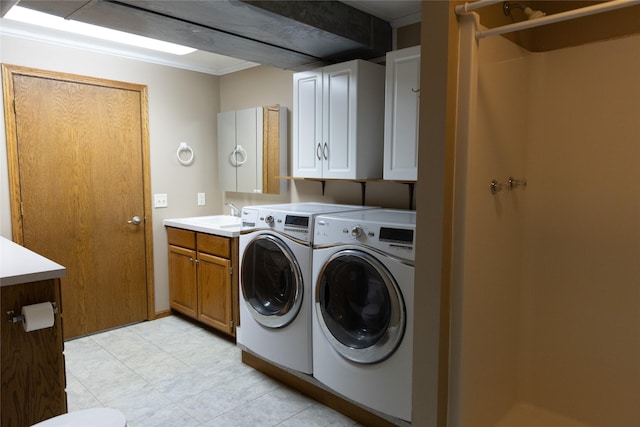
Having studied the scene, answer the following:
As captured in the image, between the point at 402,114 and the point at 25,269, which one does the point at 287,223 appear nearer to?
the point at 402,114

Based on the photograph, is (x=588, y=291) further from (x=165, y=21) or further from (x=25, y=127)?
(x=25, y=127)

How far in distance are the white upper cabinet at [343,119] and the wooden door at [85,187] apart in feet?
5.25

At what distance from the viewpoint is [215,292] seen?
3.36 meters

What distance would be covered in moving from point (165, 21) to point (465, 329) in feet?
6.57

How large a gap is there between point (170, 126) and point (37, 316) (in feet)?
8.37

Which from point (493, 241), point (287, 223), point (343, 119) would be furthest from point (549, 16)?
point (287, 223)

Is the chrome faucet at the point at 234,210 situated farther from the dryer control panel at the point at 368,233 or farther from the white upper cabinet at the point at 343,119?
the dryer control panel at the point at 368,233

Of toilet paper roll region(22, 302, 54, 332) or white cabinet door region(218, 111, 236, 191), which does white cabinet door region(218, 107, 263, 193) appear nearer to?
white cabinet door region(218, 111, 236, 191)

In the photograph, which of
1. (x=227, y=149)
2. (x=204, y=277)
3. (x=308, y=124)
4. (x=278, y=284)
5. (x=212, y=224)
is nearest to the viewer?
(x=278, y=284)

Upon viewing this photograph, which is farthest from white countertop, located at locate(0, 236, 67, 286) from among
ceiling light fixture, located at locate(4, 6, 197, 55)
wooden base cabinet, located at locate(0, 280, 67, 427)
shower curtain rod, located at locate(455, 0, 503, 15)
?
shower curtain rod, located at locate(455, 0, 503, 15)

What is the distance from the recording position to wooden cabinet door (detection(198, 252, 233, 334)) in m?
3.24

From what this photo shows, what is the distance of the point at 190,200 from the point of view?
13.3 feet

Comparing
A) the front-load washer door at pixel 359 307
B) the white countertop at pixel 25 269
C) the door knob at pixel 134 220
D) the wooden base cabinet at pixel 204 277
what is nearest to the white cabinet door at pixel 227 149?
the wooden base cabinet at pixel 204 277

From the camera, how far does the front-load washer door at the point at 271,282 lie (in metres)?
2.53
